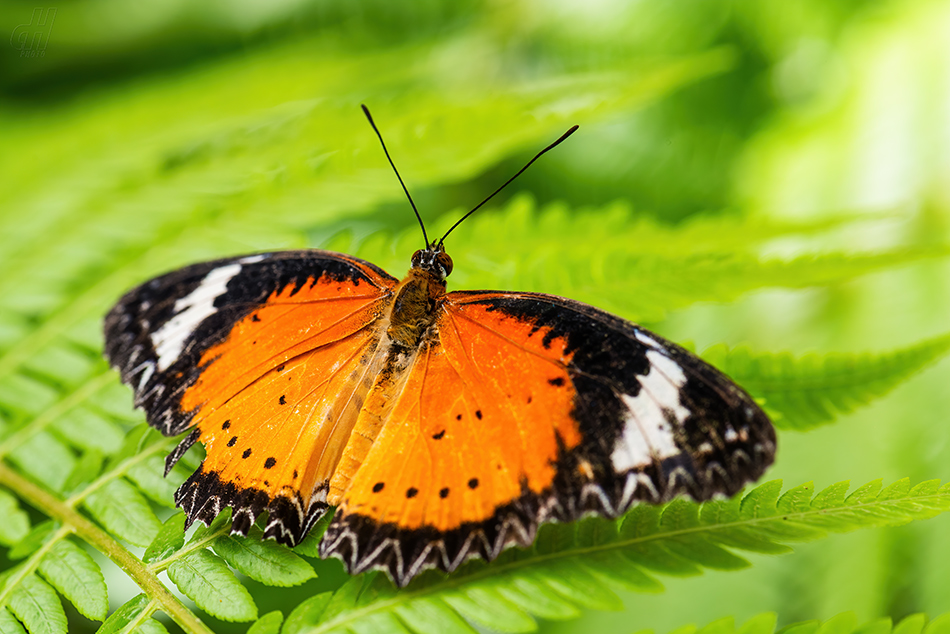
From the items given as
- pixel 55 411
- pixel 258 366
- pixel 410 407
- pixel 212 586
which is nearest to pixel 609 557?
pixel 410 407

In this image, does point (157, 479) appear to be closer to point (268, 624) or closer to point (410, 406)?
point (268, 624)

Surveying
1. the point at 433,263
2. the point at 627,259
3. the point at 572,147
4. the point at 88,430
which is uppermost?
the point at 572,147

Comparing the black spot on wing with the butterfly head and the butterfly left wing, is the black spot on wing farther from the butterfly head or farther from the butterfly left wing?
the butterfly head

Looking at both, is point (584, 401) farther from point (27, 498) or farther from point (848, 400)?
point (27, 498)

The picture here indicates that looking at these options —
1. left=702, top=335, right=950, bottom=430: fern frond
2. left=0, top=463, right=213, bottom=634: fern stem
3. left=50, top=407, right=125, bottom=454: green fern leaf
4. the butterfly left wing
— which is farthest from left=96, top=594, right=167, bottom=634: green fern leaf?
left=702, top=335, right=950, bottom=430: fern frond

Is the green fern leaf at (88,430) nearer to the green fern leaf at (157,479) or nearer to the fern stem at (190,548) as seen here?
the green fern leaf at (157,479)

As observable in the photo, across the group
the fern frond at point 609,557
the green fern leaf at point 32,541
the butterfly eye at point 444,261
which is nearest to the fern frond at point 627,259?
the butterfly eye at point 444,261
